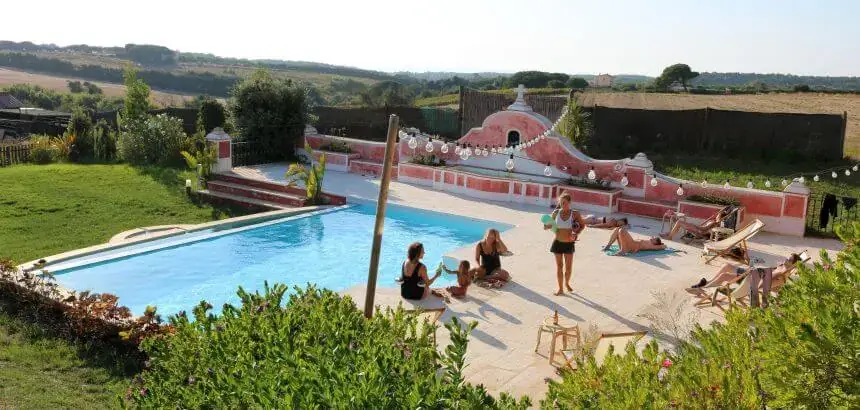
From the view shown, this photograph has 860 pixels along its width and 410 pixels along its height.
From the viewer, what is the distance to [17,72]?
3519 inches

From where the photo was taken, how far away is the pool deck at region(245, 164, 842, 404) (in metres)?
7.85

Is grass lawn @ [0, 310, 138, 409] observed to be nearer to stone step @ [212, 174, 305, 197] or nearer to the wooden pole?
the wooden pole

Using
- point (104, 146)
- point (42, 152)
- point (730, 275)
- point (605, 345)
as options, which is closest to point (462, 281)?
point (605, 345)

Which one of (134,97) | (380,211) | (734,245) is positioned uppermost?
(134,97)

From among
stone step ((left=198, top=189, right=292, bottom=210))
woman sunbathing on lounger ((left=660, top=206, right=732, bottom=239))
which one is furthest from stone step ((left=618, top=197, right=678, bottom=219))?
stone step ((left=198, top=189, right=292, bottom=210))

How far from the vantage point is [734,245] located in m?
12.0

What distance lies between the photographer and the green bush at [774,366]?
3399mm

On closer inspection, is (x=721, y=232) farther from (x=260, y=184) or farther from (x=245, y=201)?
(x=260, y=184)

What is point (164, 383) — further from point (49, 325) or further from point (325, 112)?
point (325, 112)

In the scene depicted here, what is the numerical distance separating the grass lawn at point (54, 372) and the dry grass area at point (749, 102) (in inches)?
1063

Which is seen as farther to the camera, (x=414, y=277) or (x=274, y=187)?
(x=274, y=187)

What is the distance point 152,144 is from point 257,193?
560cm

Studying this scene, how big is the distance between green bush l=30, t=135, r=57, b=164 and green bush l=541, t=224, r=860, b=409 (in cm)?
2143

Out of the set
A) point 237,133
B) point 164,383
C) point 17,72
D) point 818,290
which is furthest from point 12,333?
point 17,72
